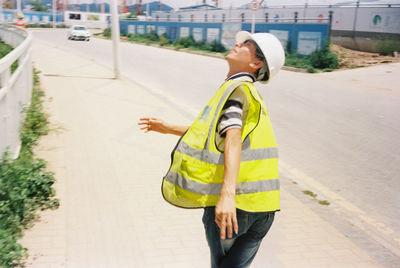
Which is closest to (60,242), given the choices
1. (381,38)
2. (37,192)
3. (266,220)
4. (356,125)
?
(37,192)

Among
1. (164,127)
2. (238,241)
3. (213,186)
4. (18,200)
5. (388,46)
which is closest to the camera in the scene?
(213,186)

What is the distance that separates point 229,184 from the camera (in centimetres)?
198

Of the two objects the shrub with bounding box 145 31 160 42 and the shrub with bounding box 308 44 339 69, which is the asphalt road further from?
the shrub with bounding box 145 31 160 42

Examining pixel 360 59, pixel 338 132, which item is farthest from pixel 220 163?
pixel 360 59

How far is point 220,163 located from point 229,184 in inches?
5.0

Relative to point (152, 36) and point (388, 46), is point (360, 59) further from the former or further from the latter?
point (152, 36)

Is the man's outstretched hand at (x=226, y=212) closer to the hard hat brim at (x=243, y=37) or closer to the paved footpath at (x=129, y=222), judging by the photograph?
the hard hat brim at (x=243, y=37)

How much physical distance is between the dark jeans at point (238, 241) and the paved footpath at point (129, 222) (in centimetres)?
126

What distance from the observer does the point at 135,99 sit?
10.6m

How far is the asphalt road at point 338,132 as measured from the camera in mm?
5270

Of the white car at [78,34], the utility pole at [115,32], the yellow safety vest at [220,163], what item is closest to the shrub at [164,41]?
the white car at [78,34]

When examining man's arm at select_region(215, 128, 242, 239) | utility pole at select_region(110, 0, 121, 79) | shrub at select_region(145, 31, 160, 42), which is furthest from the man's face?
shrub at select_region(145, 31, 160, 42)

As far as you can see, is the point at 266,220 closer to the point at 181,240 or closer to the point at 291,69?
the point at 181,240

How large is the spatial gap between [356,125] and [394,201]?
12.8 feet
